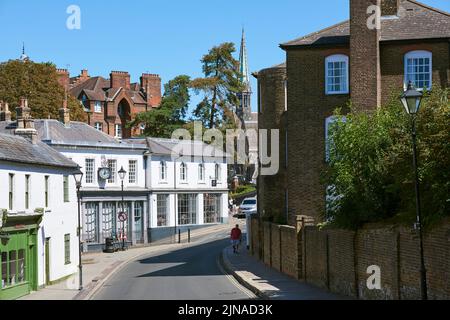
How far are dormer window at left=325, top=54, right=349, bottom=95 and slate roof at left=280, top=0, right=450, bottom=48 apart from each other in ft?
2.44

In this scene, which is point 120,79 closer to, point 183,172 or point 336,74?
point 183,172

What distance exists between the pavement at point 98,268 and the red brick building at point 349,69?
32.8 ft

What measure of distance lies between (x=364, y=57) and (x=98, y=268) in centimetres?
1818

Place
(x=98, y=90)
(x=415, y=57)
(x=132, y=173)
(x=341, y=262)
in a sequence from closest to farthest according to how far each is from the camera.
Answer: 1. (x=341, y=262)
2. (x=415, y=57)
3. (x=132, y=173)
4. (x=98, y=90)

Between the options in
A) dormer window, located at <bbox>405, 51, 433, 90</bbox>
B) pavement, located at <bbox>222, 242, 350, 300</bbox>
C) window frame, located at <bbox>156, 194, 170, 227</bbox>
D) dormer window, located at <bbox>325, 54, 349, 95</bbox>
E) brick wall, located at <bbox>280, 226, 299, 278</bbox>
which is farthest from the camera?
window frame, located at <bbox>156, 194, 170, 227</bbox>

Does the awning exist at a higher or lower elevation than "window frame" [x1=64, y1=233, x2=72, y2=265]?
higher

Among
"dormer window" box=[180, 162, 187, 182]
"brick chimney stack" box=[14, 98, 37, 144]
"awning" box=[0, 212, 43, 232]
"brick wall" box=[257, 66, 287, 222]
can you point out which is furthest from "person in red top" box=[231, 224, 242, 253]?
"dormer window" box=[180, 162, 187, 182]

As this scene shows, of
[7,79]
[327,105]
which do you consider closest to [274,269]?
[327,105]

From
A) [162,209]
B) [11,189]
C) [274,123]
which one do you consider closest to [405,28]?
[274,123]

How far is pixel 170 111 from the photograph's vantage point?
279 ft

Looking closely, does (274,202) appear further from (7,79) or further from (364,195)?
(7,79)

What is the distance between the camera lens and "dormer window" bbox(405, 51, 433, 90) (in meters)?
34.5

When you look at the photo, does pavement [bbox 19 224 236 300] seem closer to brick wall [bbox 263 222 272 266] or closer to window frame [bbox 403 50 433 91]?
brick wall [bbox 263 222 272 266]

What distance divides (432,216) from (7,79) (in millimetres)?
60105
